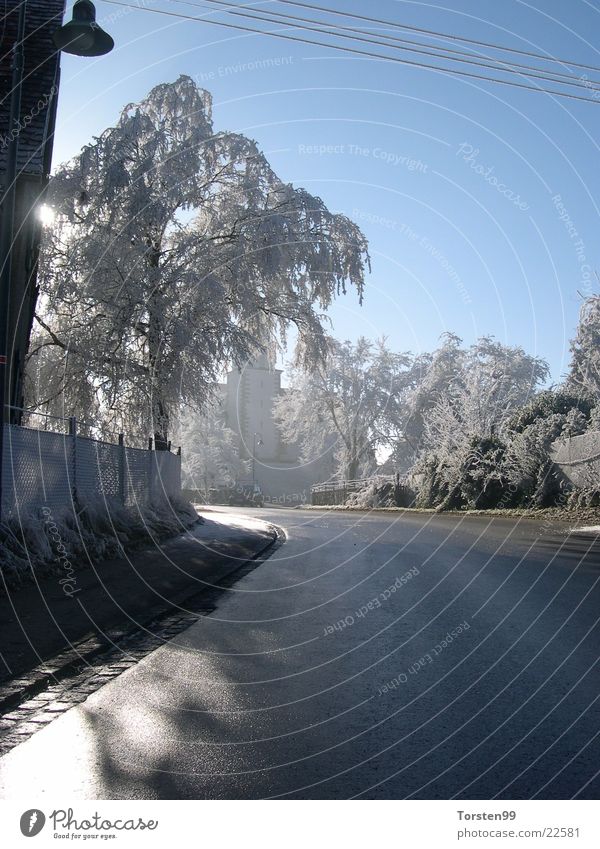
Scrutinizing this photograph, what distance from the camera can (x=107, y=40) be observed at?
10.6m

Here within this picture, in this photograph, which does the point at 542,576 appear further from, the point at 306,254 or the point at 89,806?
the point at 306,254

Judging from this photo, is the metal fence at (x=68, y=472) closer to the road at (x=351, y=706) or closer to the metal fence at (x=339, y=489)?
the road at (x=351, y=706)

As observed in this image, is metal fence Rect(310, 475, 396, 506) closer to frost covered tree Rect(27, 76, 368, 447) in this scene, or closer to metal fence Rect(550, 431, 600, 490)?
metal fence Rect(550, 431, 600, 490)

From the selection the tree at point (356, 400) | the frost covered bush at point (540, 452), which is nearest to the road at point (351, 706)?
the frost covered bush at point (540, 452)

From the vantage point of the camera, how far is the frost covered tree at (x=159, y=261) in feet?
66.8

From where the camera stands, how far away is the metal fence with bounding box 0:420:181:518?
35.6ft

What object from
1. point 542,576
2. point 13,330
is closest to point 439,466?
point 13,330

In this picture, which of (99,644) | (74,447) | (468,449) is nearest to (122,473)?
(74,447)

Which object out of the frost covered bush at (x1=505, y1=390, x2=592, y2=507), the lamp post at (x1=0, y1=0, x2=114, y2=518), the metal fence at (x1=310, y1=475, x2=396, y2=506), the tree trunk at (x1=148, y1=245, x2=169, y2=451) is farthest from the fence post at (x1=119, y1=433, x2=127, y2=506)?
the metal fence at (x1=310, y1=475, x2=396, y2=506)

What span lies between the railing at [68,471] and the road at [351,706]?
312 centimetres

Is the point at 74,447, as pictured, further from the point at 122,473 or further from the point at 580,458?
the point at 580,458

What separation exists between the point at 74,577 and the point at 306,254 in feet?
48.5

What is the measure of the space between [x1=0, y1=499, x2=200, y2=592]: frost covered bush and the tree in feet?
142

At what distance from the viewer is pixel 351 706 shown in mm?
5422
